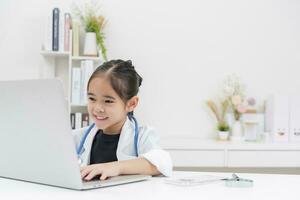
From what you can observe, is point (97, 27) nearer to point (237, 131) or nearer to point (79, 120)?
point (79, 120)

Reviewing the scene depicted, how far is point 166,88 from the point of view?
3285 mm

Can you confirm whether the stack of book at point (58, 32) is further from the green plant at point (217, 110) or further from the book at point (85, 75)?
the green plant at point (217, 110)

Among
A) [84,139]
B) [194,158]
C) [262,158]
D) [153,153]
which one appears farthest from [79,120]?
[153,153]

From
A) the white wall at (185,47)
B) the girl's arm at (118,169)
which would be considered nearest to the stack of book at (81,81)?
the white wall at (185,47)

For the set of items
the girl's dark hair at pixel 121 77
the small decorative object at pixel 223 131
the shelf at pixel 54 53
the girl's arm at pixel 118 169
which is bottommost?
the small decorative object at pixel 223 131

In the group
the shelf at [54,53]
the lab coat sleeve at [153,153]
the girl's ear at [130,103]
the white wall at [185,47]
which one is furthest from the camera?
the white wall at [185,47]

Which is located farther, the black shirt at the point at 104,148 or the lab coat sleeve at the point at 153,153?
the black shirt at the point at 104,148

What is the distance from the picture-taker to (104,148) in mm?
1674

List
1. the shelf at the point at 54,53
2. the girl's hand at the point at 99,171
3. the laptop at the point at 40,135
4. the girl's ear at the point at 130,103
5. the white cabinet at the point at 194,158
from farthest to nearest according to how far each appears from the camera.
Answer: the shelf at the point at 54,53, the white cabinet at the point at 194,158, the girl's ear at the point at 130,103, the girl's hand at the point at 99,171, the laptop at the point at 40,135

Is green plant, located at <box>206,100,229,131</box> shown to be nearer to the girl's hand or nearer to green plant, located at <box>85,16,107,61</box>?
green plant, located at <box>85,16,107,61</box>

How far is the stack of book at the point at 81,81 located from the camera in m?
2.99

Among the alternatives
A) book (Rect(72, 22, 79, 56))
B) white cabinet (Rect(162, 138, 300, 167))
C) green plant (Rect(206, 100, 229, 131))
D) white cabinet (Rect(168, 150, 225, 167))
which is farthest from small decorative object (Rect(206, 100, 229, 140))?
book (Rect(72, 22, 79, 56))

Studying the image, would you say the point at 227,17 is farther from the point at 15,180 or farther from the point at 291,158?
the point at 15,180

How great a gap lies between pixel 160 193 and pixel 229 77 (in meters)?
2.36
